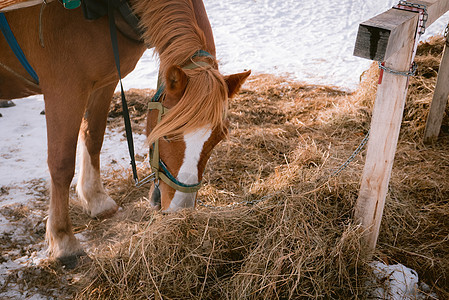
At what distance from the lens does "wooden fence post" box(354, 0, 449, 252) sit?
1.28 m

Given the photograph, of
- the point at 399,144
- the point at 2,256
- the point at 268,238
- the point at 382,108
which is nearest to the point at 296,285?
the point at 268,238

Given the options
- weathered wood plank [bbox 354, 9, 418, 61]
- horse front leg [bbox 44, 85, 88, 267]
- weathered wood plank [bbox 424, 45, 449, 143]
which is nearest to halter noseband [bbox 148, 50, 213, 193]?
horse front leg [bbox 44, 85, 88, 267]

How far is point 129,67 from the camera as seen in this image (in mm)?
2248

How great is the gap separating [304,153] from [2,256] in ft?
7.45

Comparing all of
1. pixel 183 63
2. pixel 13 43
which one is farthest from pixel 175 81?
pixel 13 43

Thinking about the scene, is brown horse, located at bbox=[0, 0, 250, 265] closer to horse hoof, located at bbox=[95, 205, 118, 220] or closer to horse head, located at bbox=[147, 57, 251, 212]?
horse head, located at bbox=[147, 57, 251, 212]

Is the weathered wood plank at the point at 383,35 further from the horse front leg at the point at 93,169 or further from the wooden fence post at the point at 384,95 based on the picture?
the horse front leg at the point at 93,169

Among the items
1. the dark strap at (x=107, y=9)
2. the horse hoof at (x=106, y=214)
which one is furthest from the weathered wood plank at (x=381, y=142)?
the horse hoof at (x=106, y=214)

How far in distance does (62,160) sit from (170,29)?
1025 mm

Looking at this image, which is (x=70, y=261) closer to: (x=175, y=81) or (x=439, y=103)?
(x=175, y=81)

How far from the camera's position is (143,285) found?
1671mm

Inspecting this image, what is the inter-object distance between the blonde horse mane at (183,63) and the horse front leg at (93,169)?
1.05 meters

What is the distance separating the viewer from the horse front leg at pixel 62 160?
6.39 ft

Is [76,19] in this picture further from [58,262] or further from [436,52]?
[436,52]
